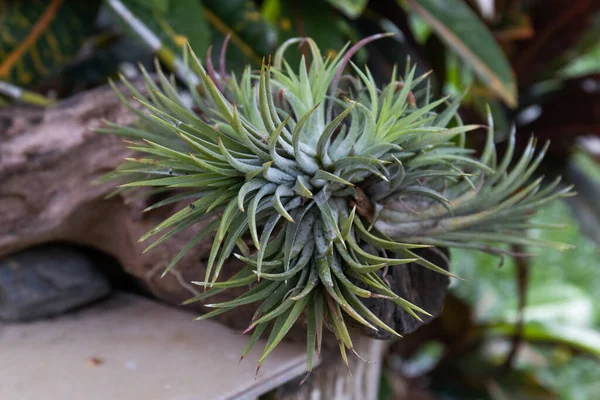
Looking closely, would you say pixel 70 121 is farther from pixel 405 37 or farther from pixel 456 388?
pixel 456 388

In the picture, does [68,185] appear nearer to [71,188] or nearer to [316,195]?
[71,188]

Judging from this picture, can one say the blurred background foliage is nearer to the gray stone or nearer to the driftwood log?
the driftwood log

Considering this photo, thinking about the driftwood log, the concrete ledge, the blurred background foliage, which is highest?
the blurred background foliage

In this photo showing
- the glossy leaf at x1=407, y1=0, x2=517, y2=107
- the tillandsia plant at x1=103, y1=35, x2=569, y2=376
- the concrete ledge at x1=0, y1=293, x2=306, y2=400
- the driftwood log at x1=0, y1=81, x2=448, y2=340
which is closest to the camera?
the tillandsia plant at x1=103, y1=35, x2=569, y2=376

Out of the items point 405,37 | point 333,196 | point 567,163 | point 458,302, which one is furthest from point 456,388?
point 333,196

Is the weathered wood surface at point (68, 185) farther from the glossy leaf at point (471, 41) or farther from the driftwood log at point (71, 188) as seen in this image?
the glossy leaf at point (471, 41)

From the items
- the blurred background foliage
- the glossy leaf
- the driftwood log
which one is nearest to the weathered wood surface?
the driftwood log

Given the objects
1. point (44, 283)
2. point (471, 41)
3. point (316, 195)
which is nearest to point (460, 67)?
point (471, 41)
